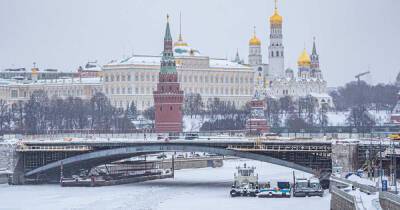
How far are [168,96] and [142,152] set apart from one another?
112ft

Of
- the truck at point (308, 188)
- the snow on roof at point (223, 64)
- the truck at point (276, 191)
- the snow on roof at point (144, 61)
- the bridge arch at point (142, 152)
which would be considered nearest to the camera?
the truck at point (308, 188)

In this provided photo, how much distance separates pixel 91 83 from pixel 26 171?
103468mm

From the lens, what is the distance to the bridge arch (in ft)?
244

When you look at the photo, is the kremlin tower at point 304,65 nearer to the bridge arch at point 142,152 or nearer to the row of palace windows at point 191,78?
the row of palace windows at point 191,78

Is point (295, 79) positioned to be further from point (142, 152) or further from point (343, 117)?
point (142, 152)

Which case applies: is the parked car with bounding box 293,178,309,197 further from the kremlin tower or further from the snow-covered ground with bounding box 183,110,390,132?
the kremlin tower

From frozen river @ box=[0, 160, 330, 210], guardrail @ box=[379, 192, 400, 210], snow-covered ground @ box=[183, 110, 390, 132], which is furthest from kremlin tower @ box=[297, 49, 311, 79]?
guardrail @ box=[379, 192, 400, 210]

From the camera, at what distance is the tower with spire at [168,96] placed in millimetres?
112125

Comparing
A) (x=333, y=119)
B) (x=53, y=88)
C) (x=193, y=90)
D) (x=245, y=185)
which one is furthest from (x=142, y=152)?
(x=53, y=88)

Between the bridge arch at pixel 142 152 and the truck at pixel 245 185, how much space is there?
6.02ft

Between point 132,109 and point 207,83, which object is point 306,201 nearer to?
point 132,109

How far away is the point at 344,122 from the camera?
144375 mm

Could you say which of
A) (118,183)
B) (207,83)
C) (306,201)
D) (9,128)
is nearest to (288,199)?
(306,201)

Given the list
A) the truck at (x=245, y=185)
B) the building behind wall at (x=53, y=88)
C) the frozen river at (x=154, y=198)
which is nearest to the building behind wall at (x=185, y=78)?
the building behind wall at (x=53, y=88)
